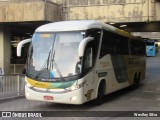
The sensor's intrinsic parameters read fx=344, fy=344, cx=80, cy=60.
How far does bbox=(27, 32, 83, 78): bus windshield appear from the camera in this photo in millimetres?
11562

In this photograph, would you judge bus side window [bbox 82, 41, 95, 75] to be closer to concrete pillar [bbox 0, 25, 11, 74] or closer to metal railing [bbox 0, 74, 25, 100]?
metal railing [bbox 0, 74, 25, 100]

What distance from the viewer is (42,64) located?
38.8 feet

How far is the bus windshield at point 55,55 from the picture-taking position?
11562 mm

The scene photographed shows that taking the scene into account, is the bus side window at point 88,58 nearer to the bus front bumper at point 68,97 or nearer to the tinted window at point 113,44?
the bus front bumper at point 68,97

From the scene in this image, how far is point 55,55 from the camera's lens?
1180 cm

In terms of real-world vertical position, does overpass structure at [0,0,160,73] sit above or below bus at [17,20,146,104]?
above

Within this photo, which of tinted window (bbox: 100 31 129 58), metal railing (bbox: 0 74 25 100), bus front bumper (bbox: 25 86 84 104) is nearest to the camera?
bus front bumper (bbox: 25 86 84 104)

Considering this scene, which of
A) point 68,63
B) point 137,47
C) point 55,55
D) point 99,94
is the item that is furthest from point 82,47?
point 137,47

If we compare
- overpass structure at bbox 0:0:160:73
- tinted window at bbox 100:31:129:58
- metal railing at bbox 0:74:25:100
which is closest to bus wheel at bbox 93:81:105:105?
tinted window at bbox 100:31:129:58

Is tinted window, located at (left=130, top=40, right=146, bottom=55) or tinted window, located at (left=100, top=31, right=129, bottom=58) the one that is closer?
tinted window, located at (left=100, top=31, right=129, bottom=58)

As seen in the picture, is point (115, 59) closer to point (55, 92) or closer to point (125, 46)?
point (125, 46)

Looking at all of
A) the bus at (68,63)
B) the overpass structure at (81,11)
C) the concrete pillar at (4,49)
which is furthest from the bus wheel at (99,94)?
the concrete pillar at (4,49)

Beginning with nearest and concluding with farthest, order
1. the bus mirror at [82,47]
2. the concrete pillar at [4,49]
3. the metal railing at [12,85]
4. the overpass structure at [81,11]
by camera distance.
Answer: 1. the bus mirror at [82,47]
2. the metal railing at [12,85]
3. the overpass structure at [81,11]
4. the concrete pillar at [4,49]

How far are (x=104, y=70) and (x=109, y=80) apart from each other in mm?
762
